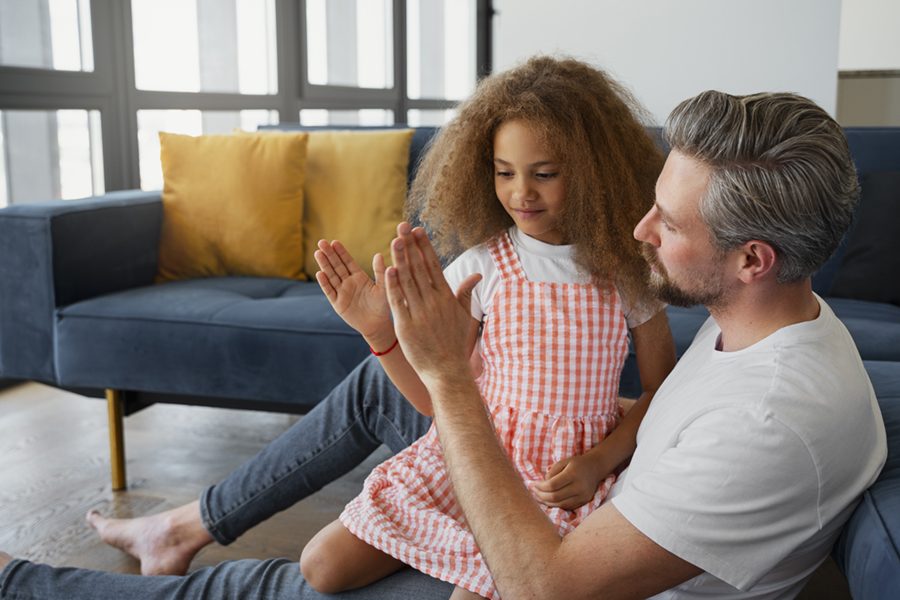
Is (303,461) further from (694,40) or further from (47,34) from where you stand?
(694,40)

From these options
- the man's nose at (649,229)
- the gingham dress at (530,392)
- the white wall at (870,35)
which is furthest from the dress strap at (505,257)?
the white wall at (870,35)

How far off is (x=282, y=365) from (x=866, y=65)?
5069mm

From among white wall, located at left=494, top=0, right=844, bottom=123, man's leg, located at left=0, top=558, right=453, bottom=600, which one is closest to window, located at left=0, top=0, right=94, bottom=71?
white wall, located at left=494, top=0, right=844, bottom=123

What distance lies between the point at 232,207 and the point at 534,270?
1.54m

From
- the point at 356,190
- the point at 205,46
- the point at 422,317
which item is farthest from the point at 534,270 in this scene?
the point at 205,46

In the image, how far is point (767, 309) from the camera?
106cm

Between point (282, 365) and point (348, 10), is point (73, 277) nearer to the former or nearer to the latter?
point (282, 365)

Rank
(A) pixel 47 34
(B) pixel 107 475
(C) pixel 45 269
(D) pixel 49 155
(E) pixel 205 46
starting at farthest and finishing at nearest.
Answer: (E) pixel 205 46 < (D) pixel 49 155 < (A) pixel 47 34 < (B) pixel 107 475 < (C) pixel 45 269

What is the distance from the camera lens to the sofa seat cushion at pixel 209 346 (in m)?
A: 2.28

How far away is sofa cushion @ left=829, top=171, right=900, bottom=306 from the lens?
2.46 metres

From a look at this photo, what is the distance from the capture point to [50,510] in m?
2.33

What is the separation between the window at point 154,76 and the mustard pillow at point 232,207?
0.90 m

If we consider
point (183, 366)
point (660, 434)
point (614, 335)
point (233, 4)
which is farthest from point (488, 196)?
point (233, 4)

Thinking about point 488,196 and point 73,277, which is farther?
point 73,277
